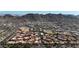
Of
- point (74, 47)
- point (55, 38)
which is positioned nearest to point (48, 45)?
point (55, 38)

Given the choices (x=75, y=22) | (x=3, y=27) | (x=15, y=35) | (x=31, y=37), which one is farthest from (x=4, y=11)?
(x=75, y=22)

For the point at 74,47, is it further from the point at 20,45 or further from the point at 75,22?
the point at 20,45

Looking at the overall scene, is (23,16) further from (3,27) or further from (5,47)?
(5,47)
